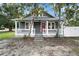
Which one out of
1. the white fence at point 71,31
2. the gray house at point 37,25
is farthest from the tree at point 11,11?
the white fence at point 71,31

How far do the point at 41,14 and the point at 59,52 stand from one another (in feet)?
2.45

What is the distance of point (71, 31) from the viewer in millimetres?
3668

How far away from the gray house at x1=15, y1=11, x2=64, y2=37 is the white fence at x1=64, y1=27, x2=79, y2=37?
3.6 inches

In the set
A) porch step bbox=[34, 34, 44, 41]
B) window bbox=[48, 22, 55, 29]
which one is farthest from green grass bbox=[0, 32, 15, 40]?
window bbox=[48, 22, 55, 29]

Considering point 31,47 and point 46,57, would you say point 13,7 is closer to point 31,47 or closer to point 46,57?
point 31,47

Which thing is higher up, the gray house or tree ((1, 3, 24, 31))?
tree ((1, 3, 24, 31))

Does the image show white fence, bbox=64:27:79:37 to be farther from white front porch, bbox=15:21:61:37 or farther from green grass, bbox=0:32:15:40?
green grass, bbox=0:32:15:40

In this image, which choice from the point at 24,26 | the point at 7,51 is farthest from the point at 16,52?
the point at 24,26

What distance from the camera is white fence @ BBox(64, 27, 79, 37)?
11.9 ft

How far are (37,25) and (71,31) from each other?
0.62m

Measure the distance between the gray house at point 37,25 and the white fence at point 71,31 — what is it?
91 mm

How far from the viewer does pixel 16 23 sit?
3611mm

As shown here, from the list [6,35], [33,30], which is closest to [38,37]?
[33,30]

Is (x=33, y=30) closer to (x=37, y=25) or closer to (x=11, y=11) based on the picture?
(x=37, y=25)
